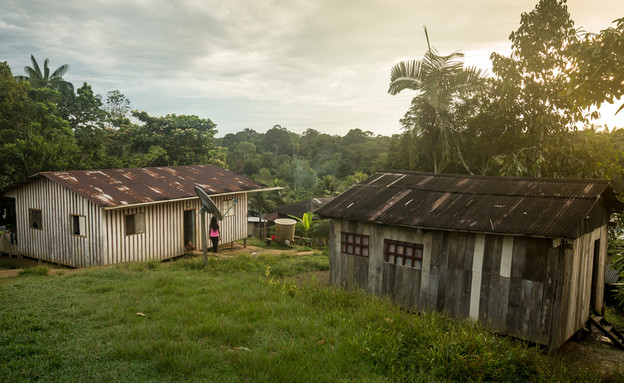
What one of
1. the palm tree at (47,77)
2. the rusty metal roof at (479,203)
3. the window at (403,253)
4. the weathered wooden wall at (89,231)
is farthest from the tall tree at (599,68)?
the palm tree at (47,77)

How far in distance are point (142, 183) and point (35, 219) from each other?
4293 millimetres

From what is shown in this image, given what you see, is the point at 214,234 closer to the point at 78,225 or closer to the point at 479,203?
the point at 78,225

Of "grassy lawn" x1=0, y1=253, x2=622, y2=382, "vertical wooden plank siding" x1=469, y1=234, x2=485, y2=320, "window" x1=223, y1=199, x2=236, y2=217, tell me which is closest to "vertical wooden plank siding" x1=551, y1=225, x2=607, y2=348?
"vertical wooden plank siding" x1=469, y1=234, x2=485, y2=320

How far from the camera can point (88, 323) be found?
22.5 ft

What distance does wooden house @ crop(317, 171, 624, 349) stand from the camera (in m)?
8.16

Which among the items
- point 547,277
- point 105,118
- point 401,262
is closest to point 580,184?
point 547,277

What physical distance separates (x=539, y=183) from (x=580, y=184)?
874mm

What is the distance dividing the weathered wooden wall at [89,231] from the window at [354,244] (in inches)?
330

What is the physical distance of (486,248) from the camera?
8906 millimetres

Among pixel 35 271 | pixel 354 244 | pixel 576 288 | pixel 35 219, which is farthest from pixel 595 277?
pixel 35 219

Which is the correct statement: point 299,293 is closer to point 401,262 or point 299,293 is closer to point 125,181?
point 401,262

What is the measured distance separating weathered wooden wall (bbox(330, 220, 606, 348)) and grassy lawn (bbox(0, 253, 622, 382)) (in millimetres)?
1483

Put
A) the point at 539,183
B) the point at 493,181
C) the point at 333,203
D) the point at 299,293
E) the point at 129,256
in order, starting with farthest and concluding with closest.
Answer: the point at 129,256 < the point at 333,203 < the point at 493,181 < the point at 539,183 < the point at 299,293

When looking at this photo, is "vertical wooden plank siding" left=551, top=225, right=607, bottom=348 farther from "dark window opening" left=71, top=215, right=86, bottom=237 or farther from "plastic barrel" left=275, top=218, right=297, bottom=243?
"plastic barrel" left=275, top=218, right=297, bottom=243
